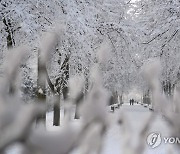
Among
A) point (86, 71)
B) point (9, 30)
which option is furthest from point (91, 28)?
point (86, 71)

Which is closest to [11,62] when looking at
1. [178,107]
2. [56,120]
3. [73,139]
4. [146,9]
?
[73,139]

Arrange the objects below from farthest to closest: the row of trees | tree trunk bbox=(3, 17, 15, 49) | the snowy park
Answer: tree trunk bbox=(3, 17, 15, 49)
the row of trees
the snowy park

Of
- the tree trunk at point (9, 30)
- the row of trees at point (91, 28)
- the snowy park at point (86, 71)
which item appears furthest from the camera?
the tree trunk at point (9, 30)

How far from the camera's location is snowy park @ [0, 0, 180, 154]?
86 cm

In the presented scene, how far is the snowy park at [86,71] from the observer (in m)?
0.86

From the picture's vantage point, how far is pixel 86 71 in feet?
46.3

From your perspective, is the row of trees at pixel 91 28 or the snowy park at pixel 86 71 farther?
the row of trees at pixel 91 28

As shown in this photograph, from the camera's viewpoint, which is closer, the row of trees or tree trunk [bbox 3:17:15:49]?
the row of trees

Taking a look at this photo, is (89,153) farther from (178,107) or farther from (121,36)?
(121,36)

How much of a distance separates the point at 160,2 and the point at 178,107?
10.7 m

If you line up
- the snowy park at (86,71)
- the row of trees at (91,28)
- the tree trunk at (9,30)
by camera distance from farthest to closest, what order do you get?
the tree trunk at (9,30)
the row of trees at (91,28)
the snowy park at (86,71)

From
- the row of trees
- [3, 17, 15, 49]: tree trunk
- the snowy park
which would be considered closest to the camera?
the snowy park

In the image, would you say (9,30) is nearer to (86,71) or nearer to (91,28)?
(91,28)

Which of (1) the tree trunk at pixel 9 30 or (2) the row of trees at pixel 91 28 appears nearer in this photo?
(2) the row of trees at pixel 91 28
